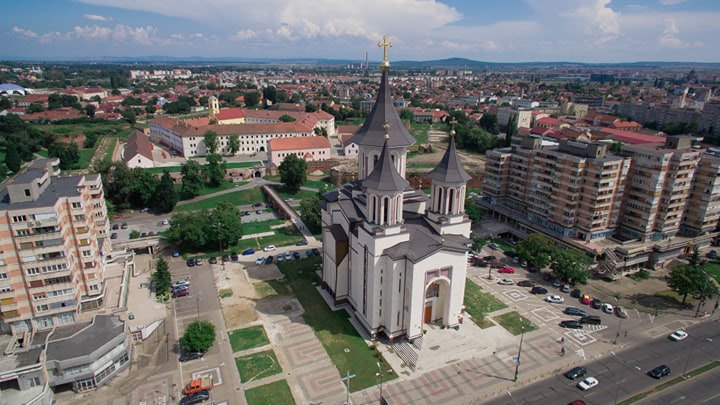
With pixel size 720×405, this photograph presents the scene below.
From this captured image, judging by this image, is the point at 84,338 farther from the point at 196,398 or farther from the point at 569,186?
the point at 569,186

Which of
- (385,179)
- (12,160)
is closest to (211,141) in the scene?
(12,160)

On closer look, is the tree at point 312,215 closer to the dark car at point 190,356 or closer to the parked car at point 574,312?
the dark car at point 190,356

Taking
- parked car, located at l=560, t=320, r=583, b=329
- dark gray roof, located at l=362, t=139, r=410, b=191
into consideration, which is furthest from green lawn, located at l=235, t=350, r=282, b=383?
parked car, located at l=560, t=320, r=583, b=329

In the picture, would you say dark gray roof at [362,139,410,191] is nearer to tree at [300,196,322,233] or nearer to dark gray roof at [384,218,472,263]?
dark gray roof at [384,218,472,263]

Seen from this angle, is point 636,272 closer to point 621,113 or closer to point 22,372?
point 22,372

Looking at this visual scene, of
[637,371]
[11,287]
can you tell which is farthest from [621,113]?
[11,287]
